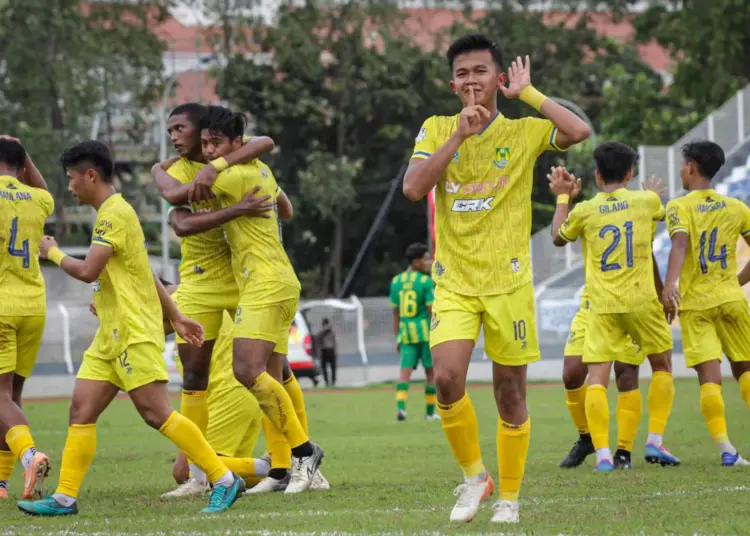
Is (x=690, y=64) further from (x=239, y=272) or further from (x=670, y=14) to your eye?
(x=239, y=272)

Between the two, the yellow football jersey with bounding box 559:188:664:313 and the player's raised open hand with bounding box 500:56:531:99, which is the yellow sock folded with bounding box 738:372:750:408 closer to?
the yellow football jersey with bounding box 559:188:664:313

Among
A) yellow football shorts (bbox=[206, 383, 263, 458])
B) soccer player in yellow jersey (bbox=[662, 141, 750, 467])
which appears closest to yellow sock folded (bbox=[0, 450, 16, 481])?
yellow football shorts (bbox=[206, 383, 263, 458])

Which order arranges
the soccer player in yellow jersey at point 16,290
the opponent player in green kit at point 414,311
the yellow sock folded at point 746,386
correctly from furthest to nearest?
the opponent player in green kit at point 414,311 < the yellow sock folded at point 746,386 < the soccer player in yellow jersey at point 16,290

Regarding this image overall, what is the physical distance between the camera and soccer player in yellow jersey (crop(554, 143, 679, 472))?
10562 millimetres

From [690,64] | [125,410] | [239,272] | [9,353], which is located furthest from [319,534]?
[690,64]

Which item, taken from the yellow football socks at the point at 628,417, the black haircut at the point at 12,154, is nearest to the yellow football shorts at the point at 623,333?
the yellow football socks at the point at 628,417

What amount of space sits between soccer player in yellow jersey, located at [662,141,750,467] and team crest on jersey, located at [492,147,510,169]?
12.1ft

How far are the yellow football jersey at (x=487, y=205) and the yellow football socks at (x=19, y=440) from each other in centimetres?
332

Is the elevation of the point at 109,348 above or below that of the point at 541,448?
above

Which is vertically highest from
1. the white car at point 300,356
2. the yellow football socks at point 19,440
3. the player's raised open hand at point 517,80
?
the player's raised open hand at point 517,80

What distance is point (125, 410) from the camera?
23422 mm

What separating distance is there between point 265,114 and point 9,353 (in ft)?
144

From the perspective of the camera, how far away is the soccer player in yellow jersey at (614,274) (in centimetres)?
1056

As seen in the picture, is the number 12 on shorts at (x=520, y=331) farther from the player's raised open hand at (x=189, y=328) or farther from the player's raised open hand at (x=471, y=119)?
the player's raised open hand at (x=189, y=328)
